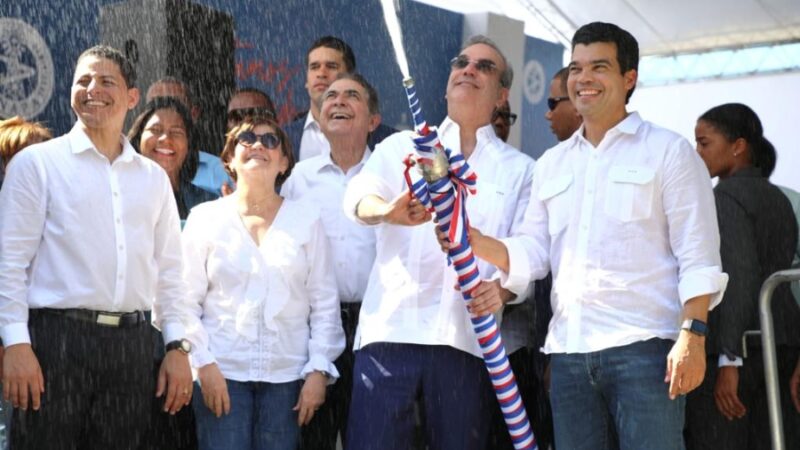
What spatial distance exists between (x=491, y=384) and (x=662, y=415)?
2.49ft

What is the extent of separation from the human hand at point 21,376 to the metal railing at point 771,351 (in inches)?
104

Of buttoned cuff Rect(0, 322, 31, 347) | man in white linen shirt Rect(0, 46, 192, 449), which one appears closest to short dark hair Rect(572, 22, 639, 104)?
man in white linen shirt Rect(0, 46, 192, 449)

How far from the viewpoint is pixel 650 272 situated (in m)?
3.75

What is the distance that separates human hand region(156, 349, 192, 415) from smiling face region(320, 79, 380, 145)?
1.34m

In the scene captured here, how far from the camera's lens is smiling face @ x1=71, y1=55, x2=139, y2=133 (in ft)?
13.1

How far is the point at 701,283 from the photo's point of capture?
3.60 m

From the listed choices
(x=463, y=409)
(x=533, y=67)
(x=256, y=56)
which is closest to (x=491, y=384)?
(x=463, y=409)

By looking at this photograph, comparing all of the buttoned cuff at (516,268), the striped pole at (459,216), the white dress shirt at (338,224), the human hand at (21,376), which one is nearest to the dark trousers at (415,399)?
the striped pole at (459,216)

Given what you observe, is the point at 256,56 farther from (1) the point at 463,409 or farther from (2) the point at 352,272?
(1) the point at 463,409

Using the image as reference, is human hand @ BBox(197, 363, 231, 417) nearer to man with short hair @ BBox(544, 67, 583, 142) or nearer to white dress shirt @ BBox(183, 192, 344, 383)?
white dress shirt @ BBox(183, 192, 344, 383)

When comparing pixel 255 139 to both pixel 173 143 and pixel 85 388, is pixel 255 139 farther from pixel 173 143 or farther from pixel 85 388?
pixel 85 388

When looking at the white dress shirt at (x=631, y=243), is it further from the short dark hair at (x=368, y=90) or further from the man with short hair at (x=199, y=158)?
the man with short hair at (x=199, y=158)

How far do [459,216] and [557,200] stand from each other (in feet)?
1.39

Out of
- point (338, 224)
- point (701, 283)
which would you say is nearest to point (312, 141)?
point (338, 224)
